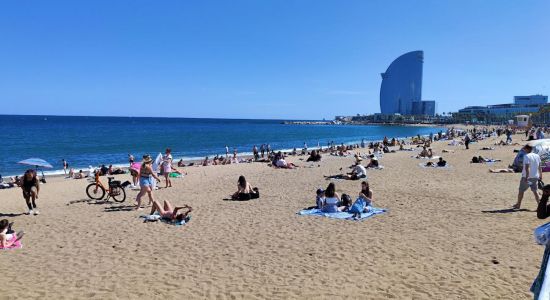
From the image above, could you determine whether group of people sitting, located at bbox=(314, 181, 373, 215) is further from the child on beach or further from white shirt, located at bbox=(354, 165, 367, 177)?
the child on beach

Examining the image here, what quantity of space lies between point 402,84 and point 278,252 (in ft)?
568

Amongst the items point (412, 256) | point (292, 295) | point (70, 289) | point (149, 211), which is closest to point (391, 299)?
point (292, 295)

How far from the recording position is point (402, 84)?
168 m

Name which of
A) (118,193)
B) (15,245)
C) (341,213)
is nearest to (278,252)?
(341,213)

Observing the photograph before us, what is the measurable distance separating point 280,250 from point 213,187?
24.9ft

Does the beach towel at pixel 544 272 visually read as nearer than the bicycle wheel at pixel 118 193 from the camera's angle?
Yes

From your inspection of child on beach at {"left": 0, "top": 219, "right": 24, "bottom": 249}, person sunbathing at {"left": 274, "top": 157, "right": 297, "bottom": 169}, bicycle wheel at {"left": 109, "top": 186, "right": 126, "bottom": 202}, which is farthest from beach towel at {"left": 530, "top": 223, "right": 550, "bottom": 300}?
person sunbathing at {"left": 274, "top": 157, "right": 297, "bottom": 169}

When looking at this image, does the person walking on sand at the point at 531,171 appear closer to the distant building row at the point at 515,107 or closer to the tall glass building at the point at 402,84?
the distant building row at the point at 515,107

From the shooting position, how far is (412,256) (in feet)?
19.7

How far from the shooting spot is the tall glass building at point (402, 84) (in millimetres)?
163125

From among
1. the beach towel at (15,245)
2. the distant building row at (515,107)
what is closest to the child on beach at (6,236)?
the beach towel at (15,245)

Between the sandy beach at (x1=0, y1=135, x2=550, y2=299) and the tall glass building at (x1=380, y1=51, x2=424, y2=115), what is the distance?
538 feet

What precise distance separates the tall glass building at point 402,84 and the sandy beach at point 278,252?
16411 centimetres

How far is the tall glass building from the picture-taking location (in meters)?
163
